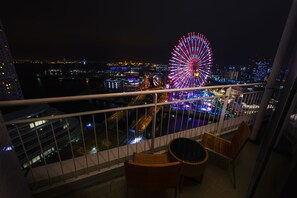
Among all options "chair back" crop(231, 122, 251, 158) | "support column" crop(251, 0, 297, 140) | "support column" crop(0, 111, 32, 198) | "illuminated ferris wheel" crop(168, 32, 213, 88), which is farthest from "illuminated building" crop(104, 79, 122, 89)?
"support column" crop(0, 111, 32, 198)

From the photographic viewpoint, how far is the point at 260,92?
10.0ft

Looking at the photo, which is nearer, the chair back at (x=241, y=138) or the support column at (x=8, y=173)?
the support column at (x=8, y=173)

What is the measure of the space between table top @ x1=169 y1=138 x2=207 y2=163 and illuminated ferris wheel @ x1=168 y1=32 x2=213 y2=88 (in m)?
8.68

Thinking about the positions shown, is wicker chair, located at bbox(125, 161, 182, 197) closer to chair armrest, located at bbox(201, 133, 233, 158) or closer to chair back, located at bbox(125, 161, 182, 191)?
chair back, located at bbox(125, 161, 182, 191)

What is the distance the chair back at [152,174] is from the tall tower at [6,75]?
20.5m

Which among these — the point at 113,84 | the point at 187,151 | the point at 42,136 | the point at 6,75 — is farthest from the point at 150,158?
the point at 113,84

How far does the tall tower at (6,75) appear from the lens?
46.1ft

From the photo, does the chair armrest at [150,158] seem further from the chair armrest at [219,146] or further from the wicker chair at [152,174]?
the chair armrest at [219,146]

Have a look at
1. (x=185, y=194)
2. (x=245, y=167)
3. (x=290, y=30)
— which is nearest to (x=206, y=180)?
(x=185, y=194)

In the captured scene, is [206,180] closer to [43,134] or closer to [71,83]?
[43,134]

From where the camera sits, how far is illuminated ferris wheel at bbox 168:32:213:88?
961 centimetres

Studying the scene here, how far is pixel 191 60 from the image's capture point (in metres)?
10.1

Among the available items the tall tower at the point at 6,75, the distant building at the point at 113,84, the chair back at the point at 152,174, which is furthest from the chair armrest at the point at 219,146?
the distant building at the point at 113,84

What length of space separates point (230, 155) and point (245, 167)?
0.60 meters
